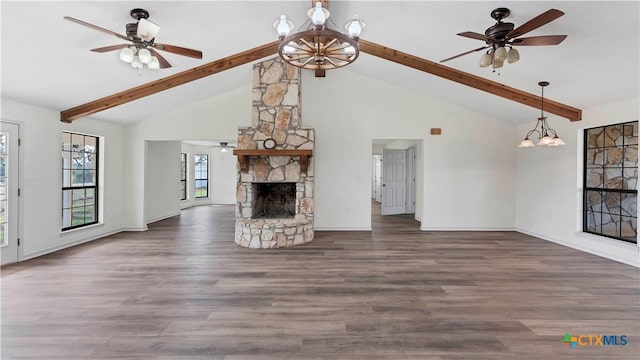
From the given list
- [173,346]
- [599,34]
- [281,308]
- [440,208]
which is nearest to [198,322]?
[173,346]

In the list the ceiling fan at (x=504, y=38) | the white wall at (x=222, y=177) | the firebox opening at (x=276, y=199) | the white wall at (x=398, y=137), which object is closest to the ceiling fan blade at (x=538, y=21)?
the ceiling fan at (x=504, y=38)

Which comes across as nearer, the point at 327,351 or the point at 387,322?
the point at 327,351

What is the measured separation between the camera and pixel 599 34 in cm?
302

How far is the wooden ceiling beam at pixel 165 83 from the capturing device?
480cm

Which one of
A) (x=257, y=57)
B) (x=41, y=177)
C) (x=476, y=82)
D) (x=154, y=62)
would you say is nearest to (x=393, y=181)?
(x=476, y=82)

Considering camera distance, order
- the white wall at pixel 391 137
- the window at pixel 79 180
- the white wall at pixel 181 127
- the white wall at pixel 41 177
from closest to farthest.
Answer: the white wall at pixel 41 177 → the window at pixel 79 180 → the white wall at pixel 181 127 → the white wall at pixel 391 137

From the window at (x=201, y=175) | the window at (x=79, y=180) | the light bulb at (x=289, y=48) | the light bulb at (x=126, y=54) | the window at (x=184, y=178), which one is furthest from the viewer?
the window at (x=201, y=175)

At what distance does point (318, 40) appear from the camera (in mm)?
2803

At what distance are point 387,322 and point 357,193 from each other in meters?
4.05

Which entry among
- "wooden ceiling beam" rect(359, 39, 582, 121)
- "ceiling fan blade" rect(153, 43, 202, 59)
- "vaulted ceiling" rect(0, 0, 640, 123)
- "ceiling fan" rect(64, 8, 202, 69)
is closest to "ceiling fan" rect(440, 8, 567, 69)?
"vaulted ceiling" rect(0, 0, 640, 123)

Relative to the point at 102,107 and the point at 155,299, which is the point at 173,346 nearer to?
the point at 155,299

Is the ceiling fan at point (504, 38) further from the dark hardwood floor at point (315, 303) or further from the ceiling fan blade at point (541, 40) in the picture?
the dark hardwood floor at point (315, 303)

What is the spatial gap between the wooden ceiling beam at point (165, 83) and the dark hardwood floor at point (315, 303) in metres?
2.28

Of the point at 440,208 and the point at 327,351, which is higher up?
the point at 440,208
